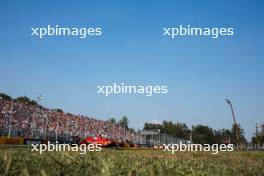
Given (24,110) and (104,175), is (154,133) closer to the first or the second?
(24,110)

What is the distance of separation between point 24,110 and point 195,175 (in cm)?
4384

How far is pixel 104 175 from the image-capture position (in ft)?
10.0

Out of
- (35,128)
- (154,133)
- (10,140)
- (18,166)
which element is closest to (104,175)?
(18,166)

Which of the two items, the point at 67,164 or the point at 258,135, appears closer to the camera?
the point at 67,164

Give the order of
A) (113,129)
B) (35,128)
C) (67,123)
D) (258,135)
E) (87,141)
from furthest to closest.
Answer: (258,135) < (113,129) < (67,123) < (87,141) < (35,128)

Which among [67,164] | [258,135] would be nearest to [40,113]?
[67,164]

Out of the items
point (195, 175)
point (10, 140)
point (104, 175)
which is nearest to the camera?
point (104, 175)

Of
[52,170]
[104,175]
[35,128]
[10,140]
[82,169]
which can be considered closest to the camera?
[104,175]

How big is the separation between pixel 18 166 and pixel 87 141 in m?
42.8

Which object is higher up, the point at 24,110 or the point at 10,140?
the point at 24,110

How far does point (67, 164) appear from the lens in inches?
149

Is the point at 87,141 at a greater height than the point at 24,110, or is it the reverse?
the point at 24,110

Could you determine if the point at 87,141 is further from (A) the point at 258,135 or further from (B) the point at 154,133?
(A) the point at 258,135

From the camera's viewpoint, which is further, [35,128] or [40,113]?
[40,113]
